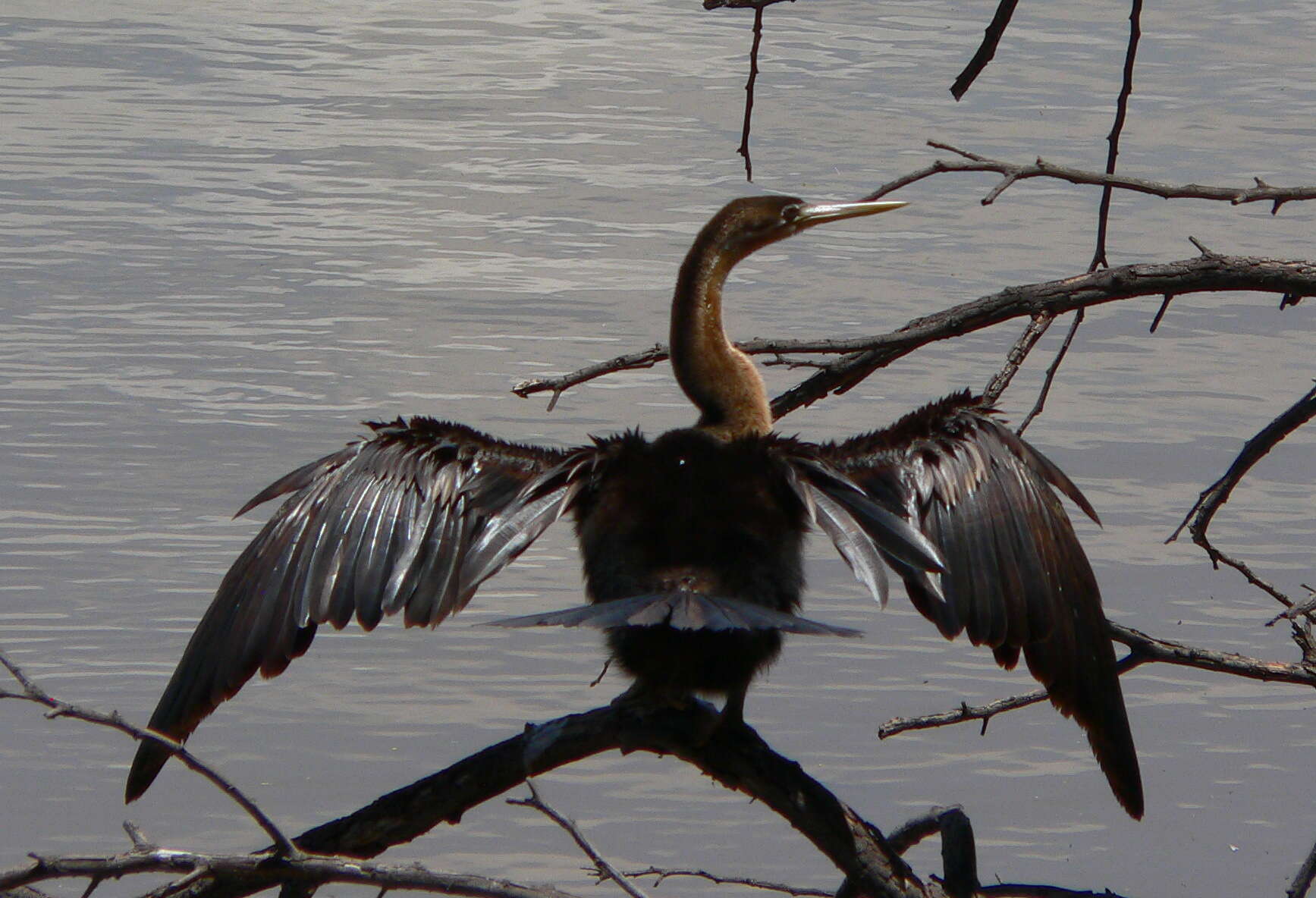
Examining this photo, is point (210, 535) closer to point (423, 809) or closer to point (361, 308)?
point (361, 308)

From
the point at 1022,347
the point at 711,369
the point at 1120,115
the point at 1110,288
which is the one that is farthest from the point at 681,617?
the point at 711,369

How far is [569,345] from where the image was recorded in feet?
24.8

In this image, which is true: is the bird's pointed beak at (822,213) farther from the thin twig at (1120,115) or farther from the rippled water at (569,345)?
the rippled water at (569,345)

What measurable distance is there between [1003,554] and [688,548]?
0.45 m

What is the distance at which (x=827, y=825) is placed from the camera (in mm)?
2490

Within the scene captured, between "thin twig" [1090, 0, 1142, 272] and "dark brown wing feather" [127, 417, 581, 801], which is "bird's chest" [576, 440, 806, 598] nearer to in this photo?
"dark brown wing feather" [127, 417, 581, 801]

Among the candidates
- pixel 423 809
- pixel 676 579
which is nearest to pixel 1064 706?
pixel 676 579

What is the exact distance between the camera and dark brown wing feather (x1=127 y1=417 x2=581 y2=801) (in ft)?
8.58

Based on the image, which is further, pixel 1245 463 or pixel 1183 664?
pixel 1245 463

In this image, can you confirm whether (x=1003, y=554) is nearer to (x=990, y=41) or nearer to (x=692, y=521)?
(x=692, y=521)

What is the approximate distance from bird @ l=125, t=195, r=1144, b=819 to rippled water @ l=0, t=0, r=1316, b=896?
216 cm

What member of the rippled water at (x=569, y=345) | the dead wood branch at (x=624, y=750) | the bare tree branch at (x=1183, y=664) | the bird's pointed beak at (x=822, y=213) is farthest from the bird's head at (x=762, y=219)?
the rippled water at (x=569, y=345)

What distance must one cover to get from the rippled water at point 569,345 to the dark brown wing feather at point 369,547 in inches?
84.6

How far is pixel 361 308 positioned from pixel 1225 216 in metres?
4.22
